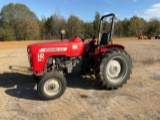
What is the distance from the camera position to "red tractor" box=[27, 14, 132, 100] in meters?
5.54

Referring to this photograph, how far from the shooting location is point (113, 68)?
6.37 meters

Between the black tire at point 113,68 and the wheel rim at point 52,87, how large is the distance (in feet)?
3.78

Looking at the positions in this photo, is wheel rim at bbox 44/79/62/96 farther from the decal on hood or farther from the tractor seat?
the tractor seat

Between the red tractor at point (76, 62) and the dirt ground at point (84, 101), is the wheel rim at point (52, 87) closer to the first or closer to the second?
the red tractor at point (76, 62)

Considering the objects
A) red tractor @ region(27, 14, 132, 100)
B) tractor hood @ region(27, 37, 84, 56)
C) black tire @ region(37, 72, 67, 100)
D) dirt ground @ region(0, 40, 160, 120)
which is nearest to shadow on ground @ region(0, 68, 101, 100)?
dirt ground @ region(0, 40, 160, 120)

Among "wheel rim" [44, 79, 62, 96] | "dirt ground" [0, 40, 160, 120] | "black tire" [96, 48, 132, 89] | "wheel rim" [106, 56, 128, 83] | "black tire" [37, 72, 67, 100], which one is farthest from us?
"wheel rim" [106, 56, 128, 83]

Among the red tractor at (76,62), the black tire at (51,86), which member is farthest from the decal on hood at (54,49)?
the black tire at (51,86)

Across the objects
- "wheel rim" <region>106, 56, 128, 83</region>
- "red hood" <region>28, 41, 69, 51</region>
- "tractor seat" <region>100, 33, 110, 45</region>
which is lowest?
"wheel rim" <region>106, 56, 128, 83</region>

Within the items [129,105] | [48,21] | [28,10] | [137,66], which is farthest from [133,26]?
[129,105]

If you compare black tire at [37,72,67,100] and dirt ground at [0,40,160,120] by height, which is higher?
black tire at [37,72,67,100]

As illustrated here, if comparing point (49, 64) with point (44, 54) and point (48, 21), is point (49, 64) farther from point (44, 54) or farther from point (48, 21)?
point (48, 21)

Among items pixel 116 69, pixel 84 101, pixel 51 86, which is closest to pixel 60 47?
pixel 51 86

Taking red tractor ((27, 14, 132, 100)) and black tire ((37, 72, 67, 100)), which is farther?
red tractor ((27, 14, 132, 100))

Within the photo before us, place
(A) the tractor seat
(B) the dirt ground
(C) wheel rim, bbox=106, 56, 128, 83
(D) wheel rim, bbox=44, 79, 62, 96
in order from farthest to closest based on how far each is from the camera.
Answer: (A) the tractor seat
(C) wheel rim, bbox=106, 56, 128, 83
(D) wheel rim, bbox=44, 79, 62, 96
(B) the dirt ground
